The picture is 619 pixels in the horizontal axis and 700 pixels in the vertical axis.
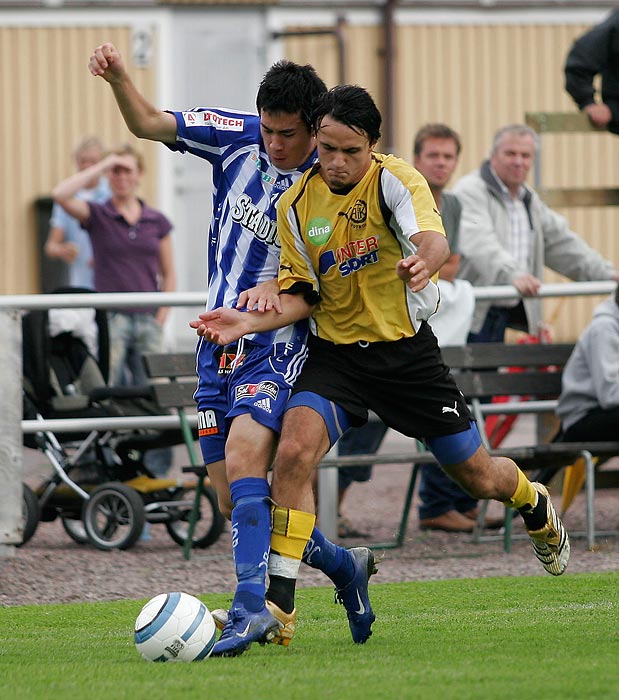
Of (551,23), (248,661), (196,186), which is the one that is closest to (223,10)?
(196,186)

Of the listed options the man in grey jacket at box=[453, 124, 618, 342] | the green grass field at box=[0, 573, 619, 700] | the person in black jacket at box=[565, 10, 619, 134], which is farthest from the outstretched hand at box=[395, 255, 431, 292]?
the person in black jacket at box=[565, 10, 619, 134]

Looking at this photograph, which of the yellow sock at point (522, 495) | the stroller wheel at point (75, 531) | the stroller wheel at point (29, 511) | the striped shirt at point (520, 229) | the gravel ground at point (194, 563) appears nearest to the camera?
the yellow sock at point (522, 495)

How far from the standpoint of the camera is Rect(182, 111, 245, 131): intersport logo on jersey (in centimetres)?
636

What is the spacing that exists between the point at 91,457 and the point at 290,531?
167 inches

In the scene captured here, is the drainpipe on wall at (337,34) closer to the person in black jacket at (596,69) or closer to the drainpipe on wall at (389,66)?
the drainpipe on wall at (389,66)

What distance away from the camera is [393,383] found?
6137 mm

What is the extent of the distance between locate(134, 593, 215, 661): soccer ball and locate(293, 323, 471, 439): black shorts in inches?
39.0

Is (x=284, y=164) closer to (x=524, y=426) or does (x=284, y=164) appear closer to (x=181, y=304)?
(x=181, y=304)

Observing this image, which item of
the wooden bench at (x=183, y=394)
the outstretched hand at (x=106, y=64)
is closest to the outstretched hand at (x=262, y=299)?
the outstretched hand at (x=106, y=64)

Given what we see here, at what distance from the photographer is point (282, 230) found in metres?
6.09

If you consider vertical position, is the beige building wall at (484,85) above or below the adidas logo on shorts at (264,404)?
above

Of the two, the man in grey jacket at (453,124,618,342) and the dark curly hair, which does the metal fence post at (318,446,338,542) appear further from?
the dark curly hair

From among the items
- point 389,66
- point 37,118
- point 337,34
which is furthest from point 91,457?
point 389,66

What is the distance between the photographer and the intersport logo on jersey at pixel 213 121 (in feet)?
20.9
